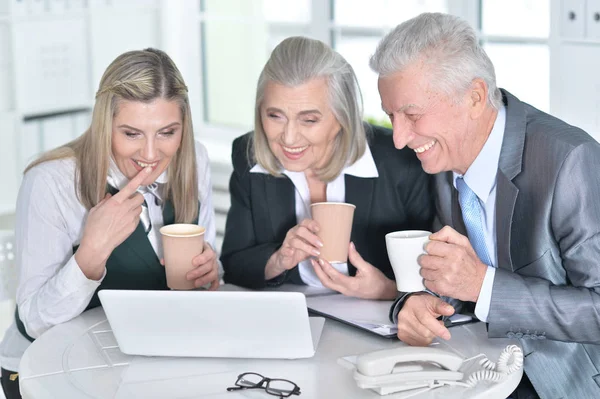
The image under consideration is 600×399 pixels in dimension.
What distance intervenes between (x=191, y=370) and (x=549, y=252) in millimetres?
783

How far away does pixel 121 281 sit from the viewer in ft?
7.45

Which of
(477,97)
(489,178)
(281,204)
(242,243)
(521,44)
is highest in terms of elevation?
(521,44)

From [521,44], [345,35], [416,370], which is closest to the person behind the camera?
[416,370]

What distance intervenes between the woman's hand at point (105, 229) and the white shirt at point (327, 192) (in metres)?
0.46

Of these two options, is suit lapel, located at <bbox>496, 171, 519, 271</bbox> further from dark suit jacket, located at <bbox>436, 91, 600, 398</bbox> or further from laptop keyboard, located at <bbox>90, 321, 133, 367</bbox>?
laptop keyboard, located at <bbox>90, 321, 133, 367</bbox>

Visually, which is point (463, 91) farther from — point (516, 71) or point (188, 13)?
point (188, 13)

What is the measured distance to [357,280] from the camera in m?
2.12

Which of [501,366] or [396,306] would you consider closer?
[501,366]

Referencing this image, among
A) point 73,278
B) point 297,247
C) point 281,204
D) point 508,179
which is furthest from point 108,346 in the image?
point 508,179

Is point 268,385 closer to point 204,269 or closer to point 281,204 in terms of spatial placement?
point 204,269

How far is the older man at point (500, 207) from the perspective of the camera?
1.81m

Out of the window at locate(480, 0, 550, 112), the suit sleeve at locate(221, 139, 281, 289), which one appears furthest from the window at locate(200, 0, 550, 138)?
the suit sleeve at locate(221, 139, 281, 289)

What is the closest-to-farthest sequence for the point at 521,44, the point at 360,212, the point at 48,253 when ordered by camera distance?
the point at 48,253
the point at 360,212
the point at 521,44

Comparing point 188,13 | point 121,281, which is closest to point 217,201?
point 188,13
